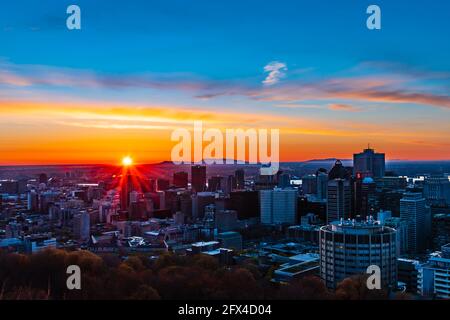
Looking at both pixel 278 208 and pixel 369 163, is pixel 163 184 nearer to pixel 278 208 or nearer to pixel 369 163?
pixel 278 208

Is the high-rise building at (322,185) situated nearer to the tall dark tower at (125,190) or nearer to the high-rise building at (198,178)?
the high-rise building at (198,178)

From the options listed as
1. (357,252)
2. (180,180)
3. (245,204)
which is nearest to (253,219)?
(245,204)

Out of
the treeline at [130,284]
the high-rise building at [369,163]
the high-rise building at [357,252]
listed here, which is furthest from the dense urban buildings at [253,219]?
the treeline at [130,284]

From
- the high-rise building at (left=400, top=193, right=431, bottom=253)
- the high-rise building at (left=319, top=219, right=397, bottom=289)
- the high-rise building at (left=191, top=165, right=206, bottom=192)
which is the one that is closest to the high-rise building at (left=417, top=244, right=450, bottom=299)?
the high-rise building at (left=319, top=219, right=397, bottom=289)

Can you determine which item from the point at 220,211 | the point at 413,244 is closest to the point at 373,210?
the point at 413,244

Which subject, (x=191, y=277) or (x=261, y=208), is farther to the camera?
(x=261, y=208)
